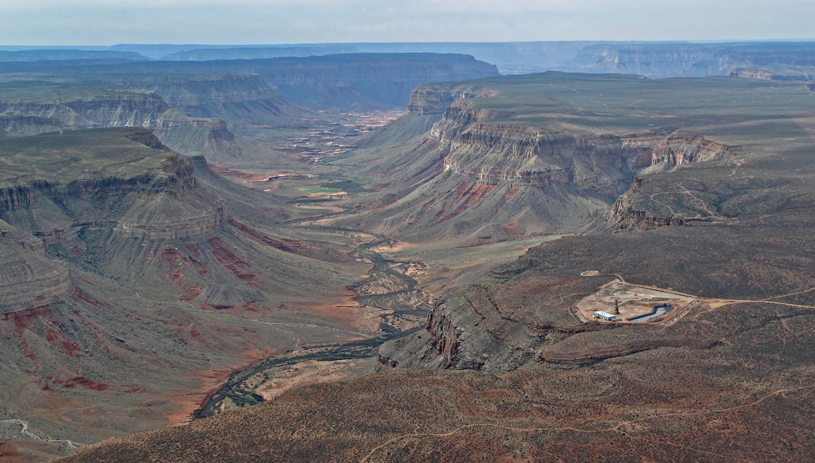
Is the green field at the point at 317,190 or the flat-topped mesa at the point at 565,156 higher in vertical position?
the flat-topped mesa at the point at 565,156

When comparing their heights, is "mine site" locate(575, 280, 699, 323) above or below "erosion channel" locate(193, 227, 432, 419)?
above

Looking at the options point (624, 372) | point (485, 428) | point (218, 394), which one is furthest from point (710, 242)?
point (218, 394)

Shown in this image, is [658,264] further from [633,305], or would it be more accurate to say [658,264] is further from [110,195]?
[110,195]

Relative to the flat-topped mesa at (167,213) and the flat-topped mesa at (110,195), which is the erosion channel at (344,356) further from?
the flat-topped mesa at (110,195)

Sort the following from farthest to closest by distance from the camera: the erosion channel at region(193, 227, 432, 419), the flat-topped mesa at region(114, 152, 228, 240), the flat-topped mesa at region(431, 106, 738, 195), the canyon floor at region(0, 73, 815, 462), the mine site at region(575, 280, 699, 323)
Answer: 1. the flat-topped mesa at region(431, 106, 738, 195)
2. the flat-topped mesa at region(114, 152, 228, 240)
3. the erosion channel at region(193, 227, 432, 419)
4. the mine site at region(575, 280, 699, 323)
5. the canyon floor at region(0, 73, 815, 462)

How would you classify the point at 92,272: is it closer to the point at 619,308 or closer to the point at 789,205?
the point at 619,308

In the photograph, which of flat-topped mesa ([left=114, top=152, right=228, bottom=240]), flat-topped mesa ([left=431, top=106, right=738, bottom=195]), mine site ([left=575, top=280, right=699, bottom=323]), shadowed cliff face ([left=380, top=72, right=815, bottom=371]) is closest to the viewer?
shadowed cliff face ([left=380, top=72, right=815, bottom=371])

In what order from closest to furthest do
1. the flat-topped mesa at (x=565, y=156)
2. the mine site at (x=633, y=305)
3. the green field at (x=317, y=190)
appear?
the mine site at (x=633, y=305)
the flat-topped mesa at (x=565, y=156)
the green field at (x=317, y=190)

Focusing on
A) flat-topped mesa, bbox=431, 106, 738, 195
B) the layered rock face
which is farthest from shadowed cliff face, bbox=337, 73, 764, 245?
the layered rock face

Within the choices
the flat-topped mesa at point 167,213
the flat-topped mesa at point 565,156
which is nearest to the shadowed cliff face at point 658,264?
the flat-topped mesa at point 565,156

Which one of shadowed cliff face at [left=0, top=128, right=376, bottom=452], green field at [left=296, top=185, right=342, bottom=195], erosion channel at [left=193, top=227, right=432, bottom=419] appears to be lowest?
green field at [left=296, top=185, right=342, bottom=195]

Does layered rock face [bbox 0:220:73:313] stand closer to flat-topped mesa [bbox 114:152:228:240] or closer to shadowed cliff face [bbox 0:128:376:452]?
shadowed cliff face [bbox 0:128:376:452]
